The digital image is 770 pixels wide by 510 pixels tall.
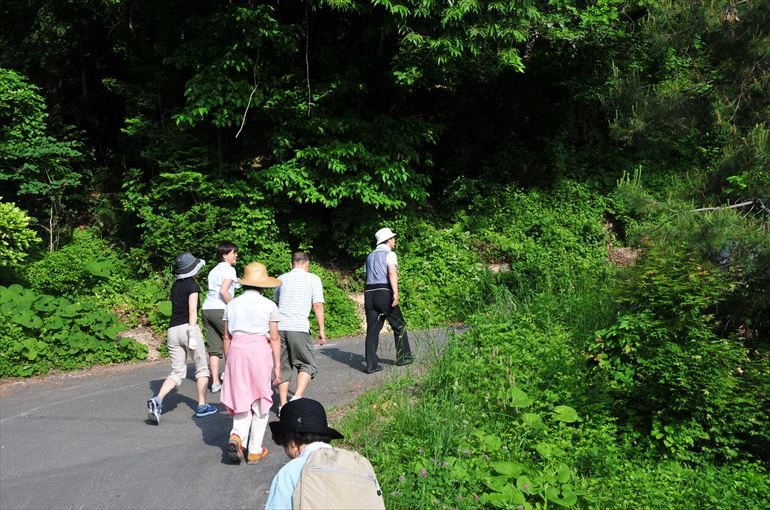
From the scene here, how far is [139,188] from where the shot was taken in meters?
13.3

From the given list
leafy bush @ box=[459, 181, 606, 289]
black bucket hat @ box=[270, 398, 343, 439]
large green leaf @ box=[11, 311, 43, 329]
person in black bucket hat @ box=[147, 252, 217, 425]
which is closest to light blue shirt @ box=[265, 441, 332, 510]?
black bucket hat @ box=[270, 398, 343, 439]

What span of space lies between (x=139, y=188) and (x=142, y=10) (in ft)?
14.3

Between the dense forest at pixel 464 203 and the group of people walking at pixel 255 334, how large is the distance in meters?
0.99

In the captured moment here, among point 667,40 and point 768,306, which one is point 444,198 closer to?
point 667,40

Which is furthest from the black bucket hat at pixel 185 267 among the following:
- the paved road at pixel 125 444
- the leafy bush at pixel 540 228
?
the leafy bush at pixel 540 228

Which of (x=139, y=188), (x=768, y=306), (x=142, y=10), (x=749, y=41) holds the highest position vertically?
(x=142, y=10)

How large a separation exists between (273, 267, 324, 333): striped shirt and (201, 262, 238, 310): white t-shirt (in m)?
0.80

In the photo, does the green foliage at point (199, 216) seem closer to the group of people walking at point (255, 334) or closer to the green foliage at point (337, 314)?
the green foliage at point (337, 314)

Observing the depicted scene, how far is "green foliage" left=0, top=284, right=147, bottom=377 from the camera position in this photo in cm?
973

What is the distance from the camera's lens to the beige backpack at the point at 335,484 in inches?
112

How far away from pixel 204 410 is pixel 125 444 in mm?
1049

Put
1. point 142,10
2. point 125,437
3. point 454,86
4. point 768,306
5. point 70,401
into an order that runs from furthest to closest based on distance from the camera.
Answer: point 454,86, point 142,10, point 70,401, point 768,306, point 125,437

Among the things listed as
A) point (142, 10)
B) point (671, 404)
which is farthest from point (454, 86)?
point (671, 404)

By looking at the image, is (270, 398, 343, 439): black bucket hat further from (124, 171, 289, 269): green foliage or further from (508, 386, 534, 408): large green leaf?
(124, 171, 289, 269): green foliage
